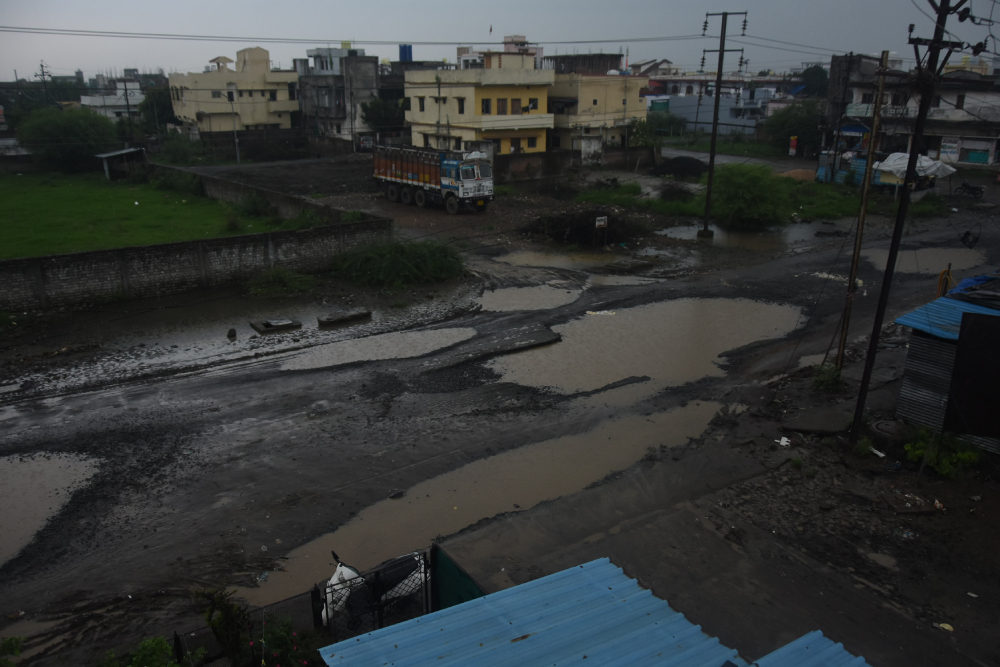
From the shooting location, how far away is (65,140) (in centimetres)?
3569

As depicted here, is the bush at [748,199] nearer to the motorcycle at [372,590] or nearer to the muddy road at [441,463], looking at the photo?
the muddy road at [441,463]

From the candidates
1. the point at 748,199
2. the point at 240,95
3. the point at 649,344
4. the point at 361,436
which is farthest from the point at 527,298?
the point at 240,95

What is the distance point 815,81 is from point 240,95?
6358 cm

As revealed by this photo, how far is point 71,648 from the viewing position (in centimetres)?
600

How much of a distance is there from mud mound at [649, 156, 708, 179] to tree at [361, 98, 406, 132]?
57.5ft

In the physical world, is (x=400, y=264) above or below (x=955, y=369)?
below

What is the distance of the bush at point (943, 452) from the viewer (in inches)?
355

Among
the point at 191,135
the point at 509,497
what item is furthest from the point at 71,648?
the point at 191,135

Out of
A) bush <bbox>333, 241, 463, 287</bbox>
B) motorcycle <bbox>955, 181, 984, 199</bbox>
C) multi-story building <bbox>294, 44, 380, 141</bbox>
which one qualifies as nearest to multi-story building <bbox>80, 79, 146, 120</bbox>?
multi-story building <bbox>294, 44, 380, 141</bbox>

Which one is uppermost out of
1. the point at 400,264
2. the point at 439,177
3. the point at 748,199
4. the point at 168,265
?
the point at 439,177

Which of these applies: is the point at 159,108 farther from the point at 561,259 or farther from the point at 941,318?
the point at 941,318

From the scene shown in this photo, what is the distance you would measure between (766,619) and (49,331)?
48.1 ft

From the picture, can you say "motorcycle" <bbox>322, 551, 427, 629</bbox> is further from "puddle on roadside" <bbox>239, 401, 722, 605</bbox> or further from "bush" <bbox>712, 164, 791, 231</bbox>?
"bush" <bbox>712, 164, 791, 231</bbox>

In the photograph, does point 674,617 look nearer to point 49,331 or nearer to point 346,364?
point 346,364
